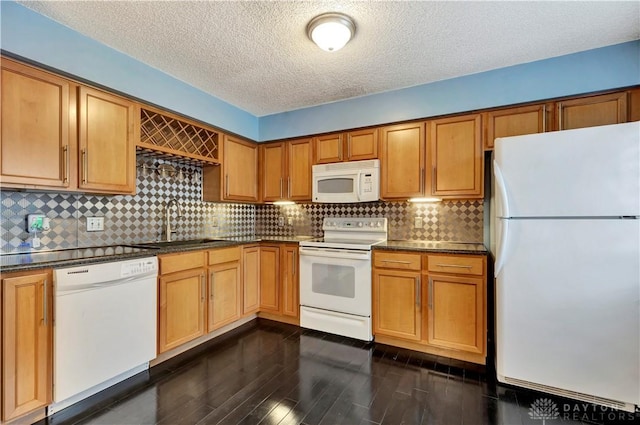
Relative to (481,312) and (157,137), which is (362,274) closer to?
(481,312)

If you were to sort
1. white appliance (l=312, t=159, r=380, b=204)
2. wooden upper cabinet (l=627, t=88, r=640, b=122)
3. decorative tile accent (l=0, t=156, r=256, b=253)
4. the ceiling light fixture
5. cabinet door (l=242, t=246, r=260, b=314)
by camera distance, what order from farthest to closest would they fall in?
cabinet door (l=242, t=246, r=260, b=314)
white appliance (l=312, t=159, r=380, b=204)
wooden upper cabinet (l=627, t=88, r=640, b=122)
decorative tile accent (l=0, t=156, r=256, b=253)
the ceiling light fixture

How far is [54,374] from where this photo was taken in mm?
1693

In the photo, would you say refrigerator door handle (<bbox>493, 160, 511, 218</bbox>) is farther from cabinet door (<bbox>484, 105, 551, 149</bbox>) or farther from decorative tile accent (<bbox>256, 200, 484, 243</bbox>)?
decorative tile accent (<bbox>256, 200, 484, 243</bbox>)

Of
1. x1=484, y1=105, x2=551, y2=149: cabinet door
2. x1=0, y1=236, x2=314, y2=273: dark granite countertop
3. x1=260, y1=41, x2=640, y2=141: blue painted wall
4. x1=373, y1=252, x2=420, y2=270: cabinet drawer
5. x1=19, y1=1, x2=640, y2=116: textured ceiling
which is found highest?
x1=19, y1=1, x2=640, y2=116: textured ceiling

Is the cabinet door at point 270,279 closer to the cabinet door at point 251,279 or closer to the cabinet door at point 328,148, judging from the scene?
the cabinet door at point 251,279

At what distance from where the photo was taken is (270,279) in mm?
3277

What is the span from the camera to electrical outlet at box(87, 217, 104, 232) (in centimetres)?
232

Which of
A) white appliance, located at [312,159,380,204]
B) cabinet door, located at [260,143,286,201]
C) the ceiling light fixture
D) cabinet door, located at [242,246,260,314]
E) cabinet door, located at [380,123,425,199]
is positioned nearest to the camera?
the ceiling light fixture

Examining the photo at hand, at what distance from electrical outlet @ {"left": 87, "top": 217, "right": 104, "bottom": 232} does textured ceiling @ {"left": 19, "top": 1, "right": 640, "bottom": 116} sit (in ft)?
4.39

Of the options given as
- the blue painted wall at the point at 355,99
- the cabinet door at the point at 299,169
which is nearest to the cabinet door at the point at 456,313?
the blue painted wall at the point at 355,99

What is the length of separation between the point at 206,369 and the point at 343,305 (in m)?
1.30

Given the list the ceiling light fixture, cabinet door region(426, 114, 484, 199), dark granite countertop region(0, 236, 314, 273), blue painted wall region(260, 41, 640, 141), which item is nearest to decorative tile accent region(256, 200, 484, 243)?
cabinet door region(426, 114, 484, 199)

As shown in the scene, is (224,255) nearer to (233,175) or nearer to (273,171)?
(233,175)

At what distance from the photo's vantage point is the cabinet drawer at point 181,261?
2299mm
